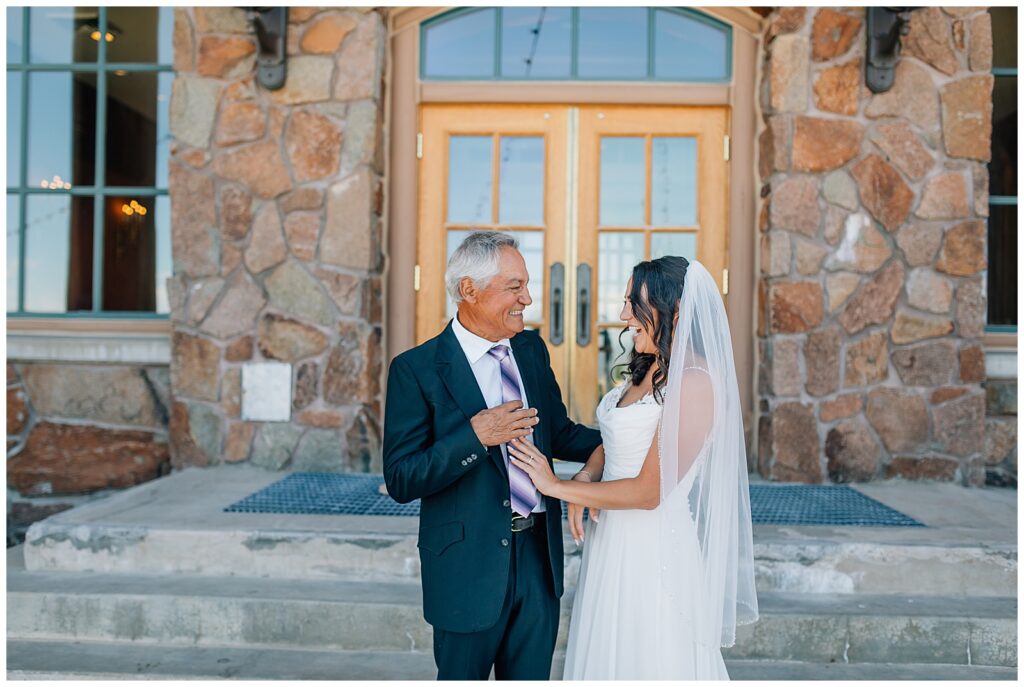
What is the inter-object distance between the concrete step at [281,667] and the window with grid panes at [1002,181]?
9.38 ft

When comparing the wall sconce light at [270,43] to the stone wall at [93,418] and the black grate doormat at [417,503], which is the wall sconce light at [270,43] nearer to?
the stone wall at [93,418]

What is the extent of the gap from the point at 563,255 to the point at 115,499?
2.81 meters

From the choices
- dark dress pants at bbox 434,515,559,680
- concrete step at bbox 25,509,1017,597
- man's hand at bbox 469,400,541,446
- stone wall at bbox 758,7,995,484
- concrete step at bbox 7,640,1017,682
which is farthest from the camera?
stone wall at bbox 758,7,995,484

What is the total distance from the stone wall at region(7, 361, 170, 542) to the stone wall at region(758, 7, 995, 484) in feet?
12.1

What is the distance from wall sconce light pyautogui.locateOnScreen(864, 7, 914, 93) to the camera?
15.6ft

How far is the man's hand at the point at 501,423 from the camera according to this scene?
2.23 m

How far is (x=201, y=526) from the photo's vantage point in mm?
3947

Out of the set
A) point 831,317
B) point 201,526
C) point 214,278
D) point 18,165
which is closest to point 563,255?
point 831,317

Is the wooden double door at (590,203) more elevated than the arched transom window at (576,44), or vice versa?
the arched transom window at (576,44)

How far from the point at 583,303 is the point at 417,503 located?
5.39ft

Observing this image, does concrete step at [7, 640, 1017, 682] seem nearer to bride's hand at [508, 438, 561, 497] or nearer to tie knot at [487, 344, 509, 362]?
bride's hand at [508, 438, 561, 497]

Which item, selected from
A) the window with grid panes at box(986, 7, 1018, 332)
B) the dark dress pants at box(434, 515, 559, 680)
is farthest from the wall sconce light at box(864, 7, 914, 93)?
the dark dress pants at box(434, 515, 559, 680)

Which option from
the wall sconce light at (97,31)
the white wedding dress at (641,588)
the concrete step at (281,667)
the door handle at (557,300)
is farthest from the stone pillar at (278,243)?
the white wedding dress at (641,588)

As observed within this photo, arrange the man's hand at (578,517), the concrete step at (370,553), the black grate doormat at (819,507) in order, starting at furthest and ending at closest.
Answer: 1. the black grate doormat at (819,507)
2. the concrete step at (370,553)
3. the man's hand at (578,517)
